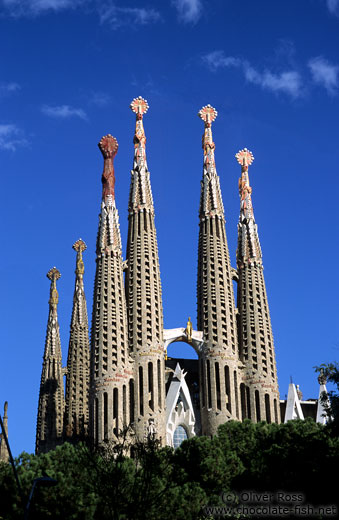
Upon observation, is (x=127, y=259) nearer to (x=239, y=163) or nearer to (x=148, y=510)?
(x=239, y=163)

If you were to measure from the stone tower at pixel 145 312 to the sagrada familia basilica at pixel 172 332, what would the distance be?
0.18 feet

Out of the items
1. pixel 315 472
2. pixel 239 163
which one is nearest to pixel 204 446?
pixel 315 472

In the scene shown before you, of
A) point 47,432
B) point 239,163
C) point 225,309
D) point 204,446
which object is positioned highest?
point 239,163

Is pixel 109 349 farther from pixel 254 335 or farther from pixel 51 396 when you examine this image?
pixel 51 396

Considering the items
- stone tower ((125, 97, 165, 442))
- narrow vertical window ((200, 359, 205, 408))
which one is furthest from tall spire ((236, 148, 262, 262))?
narrow vertical window ((200, 359, 205, 408))

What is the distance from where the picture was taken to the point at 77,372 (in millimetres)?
62156

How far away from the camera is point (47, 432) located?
208 ft

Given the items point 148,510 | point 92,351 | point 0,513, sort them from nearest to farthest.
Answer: point 148,510, point 0,513, point 92,351

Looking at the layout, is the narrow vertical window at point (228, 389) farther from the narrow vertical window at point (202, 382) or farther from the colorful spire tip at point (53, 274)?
the colorful spire tip at point (53, 274)

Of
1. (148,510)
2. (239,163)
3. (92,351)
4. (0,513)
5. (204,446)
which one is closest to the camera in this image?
(148,510)

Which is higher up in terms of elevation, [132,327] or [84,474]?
[132,327]

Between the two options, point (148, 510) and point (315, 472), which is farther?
point (315, 472)

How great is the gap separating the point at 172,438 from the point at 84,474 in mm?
18485

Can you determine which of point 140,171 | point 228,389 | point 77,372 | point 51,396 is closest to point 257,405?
point 228,389
